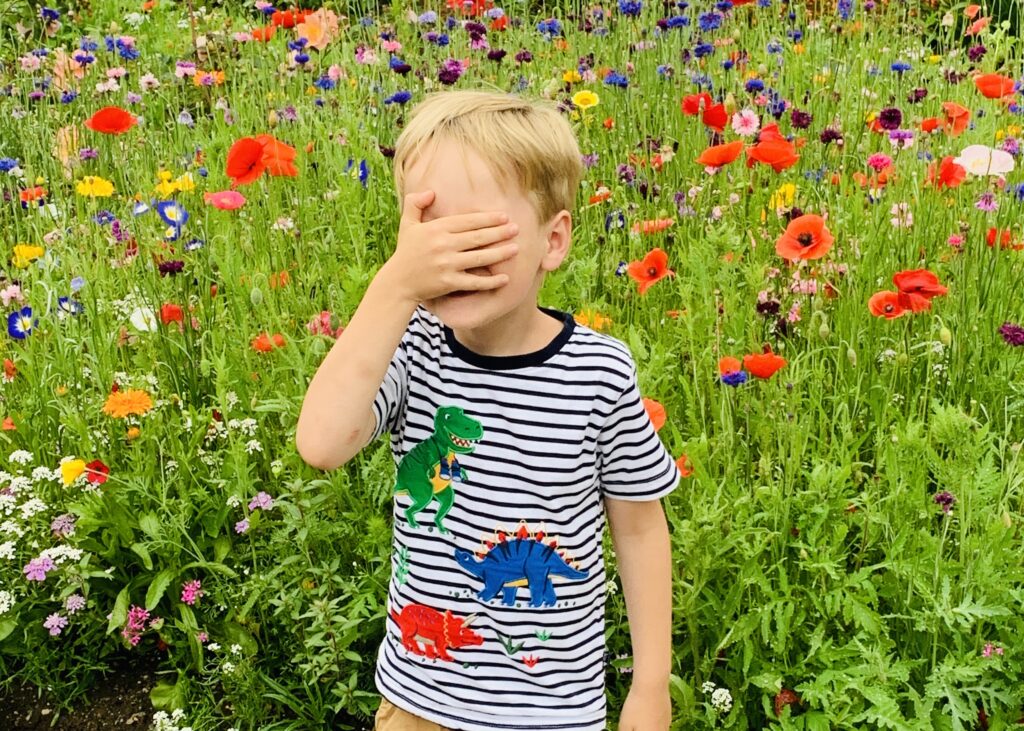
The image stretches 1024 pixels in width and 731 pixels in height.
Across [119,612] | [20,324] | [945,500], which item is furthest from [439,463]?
[20,324]

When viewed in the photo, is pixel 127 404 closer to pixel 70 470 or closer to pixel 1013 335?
pixel 70 470

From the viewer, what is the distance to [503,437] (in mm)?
1408

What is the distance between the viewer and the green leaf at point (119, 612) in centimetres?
214

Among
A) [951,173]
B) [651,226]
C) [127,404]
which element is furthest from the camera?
[651,226]

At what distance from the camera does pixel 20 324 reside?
270cm

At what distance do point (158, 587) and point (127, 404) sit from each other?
37cm

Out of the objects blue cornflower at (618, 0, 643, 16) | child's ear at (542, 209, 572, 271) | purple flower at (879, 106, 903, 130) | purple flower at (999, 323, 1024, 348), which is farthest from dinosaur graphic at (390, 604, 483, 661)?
blue cornflower at (618, 0, 643, 16)

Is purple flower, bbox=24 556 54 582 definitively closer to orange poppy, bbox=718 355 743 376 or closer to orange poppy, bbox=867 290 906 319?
orange poppy, bbox=718 355 743 376

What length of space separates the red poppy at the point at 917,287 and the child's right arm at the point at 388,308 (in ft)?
3.67

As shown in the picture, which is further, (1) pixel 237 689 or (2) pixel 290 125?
(2) pixel 290 125

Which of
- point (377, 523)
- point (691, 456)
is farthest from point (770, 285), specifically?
point (377, 523)

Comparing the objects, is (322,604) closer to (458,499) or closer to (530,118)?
(458,499)

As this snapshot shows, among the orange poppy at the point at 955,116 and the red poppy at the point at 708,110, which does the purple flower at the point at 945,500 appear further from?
the orange poppy at the point at 955,116

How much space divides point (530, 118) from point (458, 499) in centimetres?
49
